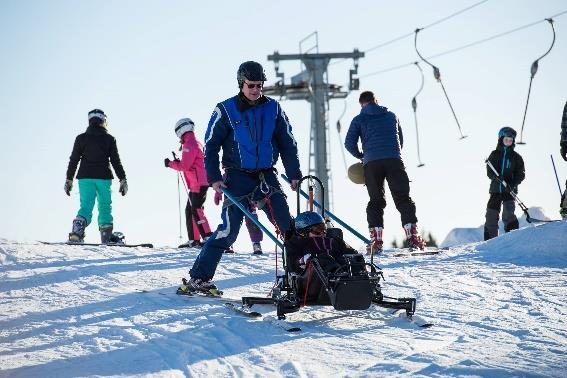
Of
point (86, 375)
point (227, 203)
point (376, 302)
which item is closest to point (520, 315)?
point (376, 302)

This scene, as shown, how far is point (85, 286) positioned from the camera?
845 cm

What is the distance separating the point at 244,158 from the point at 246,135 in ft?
0.67

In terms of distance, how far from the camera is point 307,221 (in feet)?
21.5

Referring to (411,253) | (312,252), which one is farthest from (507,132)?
(312,252)

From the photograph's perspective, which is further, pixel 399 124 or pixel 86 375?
pixel 399 124

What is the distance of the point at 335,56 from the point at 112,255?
2070 centimetres

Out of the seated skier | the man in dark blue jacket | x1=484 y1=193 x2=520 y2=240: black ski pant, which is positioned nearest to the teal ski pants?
the man in dark blue jacket

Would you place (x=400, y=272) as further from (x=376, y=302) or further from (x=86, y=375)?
(x=86, y=375)

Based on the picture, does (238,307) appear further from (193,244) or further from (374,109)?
(193,244)

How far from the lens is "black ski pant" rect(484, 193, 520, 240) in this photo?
13.7m

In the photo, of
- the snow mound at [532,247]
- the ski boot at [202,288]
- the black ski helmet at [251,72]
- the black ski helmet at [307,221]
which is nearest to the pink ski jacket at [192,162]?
the snow mound at [532,247]

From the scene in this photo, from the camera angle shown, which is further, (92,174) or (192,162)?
(192,162)

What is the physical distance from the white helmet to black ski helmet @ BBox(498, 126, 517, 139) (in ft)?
16.6

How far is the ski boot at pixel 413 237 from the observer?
1155 centimetres
